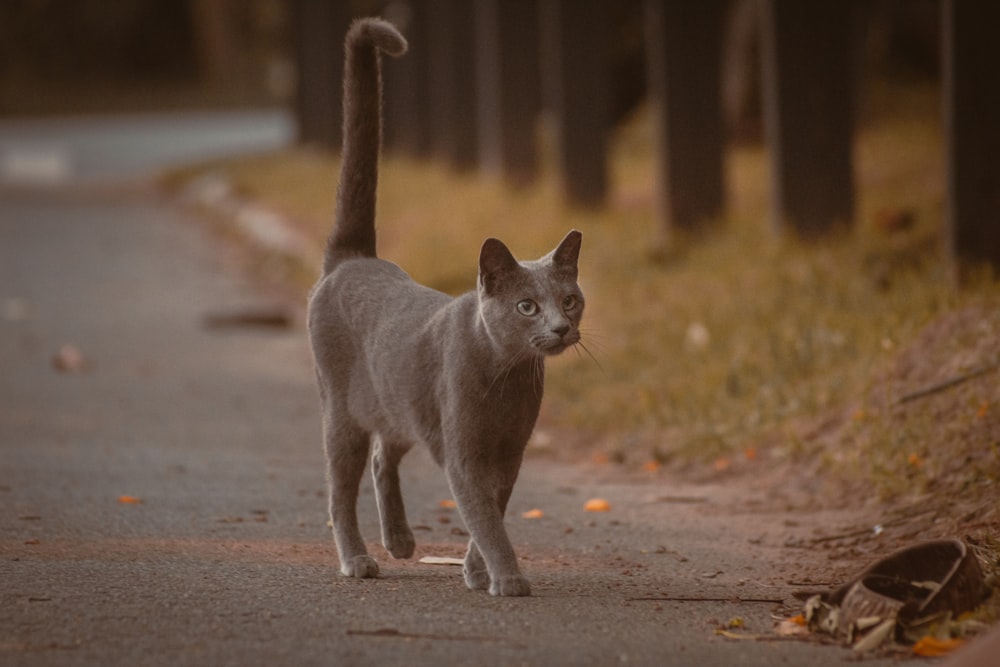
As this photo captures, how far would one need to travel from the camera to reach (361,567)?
193 inches

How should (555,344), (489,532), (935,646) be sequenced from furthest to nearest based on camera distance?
1. (489,532)
2. (555,344)
3. (935,646)

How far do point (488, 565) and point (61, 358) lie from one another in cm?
589

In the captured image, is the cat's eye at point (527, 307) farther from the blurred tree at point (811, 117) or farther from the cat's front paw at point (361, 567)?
the blurred tree at point (811, 117)

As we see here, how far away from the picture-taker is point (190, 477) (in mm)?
6766

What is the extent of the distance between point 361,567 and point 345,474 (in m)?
0.34

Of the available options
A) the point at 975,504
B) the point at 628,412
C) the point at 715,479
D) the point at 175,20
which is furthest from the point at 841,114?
the point at 175,20

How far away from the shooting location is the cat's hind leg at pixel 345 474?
5.00 metres

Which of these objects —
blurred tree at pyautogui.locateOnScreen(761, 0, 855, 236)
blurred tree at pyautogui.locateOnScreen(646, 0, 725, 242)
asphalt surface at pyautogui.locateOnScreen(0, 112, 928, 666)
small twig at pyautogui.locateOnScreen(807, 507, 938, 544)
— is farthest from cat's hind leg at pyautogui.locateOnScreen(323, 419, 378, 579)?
blurred tree at pyautogui.locateOnScreen(646, 0, 725, 242)

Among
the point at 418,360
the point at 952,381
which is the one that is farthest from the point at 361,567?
the point at 952,381

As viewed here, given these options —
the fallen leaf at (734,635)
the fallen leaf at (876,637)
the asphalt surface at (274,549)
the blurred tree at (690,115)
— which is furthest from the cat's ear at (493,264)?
the blurred tree at (690,115)

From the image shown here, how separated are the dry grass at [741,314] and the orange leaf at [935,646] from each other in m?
1.70

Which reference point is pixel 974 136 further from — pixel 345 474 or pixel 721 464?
pixel 345 474

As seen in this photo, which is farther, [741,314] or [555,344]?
[741,314]

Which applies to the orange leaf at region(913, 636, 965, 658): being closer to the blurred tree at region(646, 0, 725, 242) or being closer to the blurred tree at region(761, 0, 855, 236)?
the blurred tree at region(761, 0, 855, 236)
